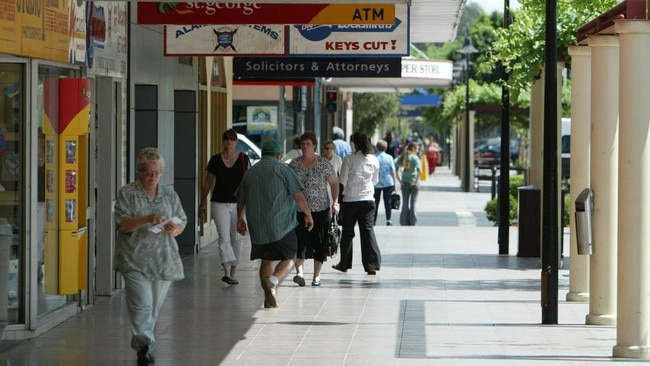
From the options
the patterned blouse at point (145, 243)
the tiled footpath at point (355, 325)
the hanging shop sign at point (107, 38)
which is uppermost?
the hanging shop sign at point (107, 38)

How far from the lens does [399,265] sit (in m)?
18.8

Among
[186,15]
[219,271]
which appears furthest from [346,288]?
[186,15]

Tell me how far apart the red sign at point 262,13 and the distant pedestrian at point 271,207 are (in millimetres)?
1249

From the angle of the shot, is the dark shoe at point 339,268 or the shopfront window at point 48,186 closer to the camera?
the shopfront window at point 48,186

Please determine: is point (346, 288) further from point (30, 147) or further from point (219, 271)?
point (30, 147)

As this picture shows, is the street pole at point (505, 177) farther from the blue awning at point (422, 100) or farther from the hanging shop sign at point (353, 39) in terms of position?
the blue awning at point (422, 100)

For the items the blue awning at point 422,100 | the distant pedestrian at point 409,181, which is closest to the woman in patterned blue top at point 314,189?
the distant pedestrian at point 409,181

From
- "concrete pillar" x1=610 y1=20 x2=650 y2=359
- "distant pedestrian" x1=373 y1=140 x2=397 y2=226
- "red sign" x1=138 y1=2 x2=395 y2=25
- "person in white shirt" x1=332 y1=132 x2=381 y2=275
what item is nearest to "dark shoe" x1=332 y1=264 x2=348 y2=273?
"person in white shirt" x1=332 y1=132 x2=381 y2=275

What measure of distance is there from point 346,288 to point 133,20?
3.73m

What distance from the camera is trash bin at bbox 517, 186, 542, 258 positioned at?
19625 mm

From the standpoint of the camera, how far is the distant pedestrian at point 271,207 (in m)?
13.6

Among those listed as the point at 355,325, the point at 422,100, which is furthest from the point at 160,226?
the point at 422,100

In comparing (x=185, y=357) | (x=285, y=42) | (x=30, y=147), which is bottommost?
(x=185, y=357)

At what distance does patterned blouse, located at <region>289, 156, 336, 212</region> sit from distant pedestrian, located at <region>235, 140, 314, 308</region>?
1608 mm
